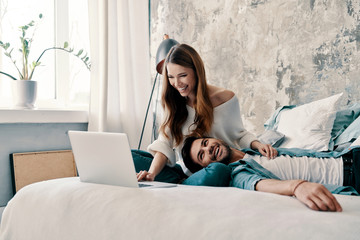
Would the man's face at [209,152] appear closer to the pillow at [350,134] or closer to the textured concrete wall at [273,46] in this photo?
the pillow at [350,134]

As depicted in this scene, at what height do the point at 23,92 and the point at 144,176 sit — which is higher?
the point at 23,92

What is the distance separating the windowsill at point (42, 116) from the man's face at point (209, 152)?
1565 millimetres

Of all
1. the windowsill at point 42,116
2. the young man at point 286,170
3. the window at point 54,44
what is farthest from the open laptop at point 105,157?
the window at point 54,44

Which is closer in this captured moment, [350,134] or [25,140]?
[350,134]

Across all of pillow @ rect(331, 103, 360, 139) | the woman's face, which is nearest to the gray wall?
the woman's face

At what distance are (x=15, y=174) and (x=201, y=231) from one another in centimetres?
223

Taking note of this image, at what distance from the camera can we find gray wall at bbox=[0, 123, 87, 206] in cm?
264

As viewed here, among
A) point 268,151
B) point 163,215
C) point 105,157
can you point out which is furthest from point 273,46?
point 163,215

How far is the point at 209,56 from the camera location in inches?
130

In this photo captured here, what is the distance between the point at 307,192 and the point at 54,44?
2.83 metres

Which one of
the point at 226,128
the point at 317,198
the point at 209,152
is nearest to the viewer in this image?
the point at 317,198

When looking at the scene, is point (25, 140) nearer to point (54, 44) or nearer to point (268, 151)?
point (54, 44)

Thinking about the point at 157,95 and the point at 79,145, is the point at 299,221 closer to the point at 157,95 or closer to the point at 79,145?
the point at 79,145

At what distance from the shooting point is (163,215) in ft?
2.94
